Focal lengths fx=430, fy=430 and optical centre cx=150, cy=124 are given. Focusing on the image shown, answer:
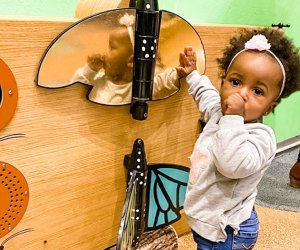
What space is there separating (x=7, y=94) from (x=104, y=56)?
17 centimetres

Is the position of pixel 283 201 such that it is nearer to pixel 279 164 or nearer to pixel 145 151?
pixel 279 164

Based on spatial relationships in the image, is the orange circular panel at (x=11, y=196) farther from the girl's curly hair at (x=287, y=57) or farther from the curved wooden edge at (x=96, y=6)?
the girl's curly hair at (x=287, y=57)

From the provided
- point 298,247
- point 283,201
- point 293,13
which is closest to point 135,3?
point 298,247

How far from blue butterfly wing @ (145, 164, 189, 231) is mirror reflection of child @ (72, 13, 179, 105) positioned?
19 centimetres

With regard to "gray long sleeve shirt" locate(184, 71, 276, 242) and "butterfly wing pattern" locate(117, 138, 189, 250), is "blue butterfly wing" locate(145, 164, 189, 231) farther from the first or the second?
"gray long sleeve shirt" locate(184, 71, 276, 242)

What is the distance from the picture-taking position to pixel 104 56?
28.5 inches

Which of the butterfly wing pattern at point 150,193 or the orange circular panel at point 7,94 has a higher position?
the orange circular panel at point 7,94

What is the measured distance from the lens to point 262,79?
723 mm

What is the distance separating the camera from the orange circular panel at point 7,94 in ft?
2.08

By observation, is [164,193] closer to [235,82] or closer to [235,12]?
[235,82]

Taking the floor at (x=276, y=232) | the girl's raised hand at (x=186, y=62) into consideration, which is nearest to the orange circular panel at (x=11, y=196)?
the girl's raised hand at (x=186, y=62)

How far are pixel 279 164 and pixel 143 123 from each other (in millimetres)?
1037

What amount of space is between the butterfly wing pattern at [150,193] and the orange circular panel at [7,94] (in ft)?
0.76

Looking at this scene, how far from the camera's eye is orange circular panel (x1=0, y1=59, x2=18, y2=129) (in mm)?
635
